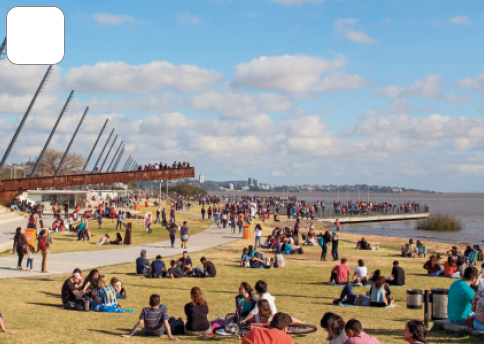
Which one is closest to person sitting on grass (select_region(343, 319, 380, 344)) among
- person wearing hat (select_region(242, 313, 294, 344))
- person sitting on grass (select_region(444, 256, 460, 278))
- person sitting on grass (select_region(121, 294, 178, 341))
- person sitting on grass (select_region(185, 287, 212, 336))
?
person wearing hat (select_region(242, 313, 294, 344))

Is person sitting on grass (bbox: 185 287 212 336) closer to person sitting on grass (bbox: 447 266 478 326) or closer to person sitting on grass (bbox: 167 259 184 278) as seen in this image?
person sitting on grass (bbox: 447 266 478 326)

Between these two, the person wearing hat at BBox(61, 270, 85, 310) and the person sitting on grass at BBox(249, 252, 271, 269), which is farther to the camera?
the person sitting on grass at BBox(249, 252, 271, 269)

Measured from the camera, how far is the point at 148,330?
9.19 m

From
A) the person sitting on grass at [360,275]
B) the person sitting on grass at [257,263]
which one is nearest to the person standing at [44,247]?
the person sitting on grass at [257,263]

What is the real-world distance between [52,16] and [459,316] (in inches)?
345

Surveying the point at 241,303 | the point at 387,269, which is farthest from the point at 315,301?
the point at 387,269

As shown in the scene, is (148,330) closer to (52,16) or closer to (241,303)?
(241,303)

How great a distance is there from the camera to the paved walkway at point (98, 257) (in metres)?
17.5

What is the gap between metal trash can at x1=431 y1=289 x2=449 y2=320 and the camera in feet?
30.7

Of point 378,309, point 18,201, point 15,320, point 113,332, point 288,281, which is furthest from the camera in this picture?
point 18,201

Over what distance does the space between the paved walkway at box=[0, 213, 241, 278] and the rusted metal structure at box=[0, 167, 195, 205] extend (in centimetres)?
1200

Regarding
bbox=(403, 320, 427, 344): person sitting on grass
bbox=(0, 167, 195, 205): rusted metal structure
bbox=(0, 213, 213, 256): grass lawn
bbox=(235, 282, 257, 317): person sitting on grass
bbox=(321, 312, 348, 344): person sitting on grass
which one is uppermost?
bbox=(0, 167, 195, 205): rusted metal structure

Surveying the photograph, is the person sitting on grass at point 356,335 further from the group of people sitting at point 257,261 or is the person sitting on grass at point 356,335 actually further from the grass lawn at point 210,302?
the group of people sitting at point 257,261

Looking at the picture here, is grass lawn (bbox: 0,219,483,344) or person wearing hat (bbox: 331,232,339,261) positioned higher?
person wearing hat (bbox: 331,232,339,261)
